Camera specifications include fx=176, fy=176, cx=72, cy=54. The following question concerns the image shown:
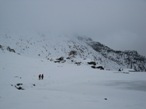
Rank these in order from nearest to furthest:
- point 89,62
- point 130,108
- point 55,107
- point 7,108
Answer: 1. point 7,108
2. point 55,107
3. point 130,108
4. point 89,62

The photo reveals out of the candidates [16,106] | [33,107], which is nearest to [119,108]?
[33,107]

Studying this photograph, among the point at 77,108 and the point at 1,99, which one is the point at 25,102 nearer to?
the point at 1,99

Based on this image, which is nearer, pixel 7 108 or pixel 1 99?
pixel 7 108

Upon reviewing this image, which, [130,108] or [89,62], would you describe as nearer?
[130,108]

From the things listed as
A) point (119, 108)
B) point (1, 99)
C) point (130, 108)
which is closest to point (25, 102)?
point (1, 99)

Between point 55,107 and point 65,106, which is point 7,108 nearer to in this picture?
point 55,107

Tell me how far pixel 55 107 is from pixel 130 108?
234 inches

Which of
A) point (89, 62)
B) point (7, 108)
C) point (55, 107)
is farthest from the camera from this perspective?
point (89, 62)

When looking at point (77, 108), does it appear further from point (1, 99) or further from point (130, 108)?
point (1, 99)

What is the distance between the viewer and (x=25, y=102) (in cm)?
1365

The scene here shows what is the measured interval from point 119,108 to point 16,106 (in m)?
7.70

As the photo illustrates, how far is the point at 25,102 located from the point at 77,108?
13.4 ft

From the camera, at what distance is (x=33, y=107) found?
Result: 40.8 ft

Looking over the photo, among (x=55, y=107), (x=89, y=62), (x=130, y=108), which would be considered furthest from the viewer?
(x=89, y=62)
